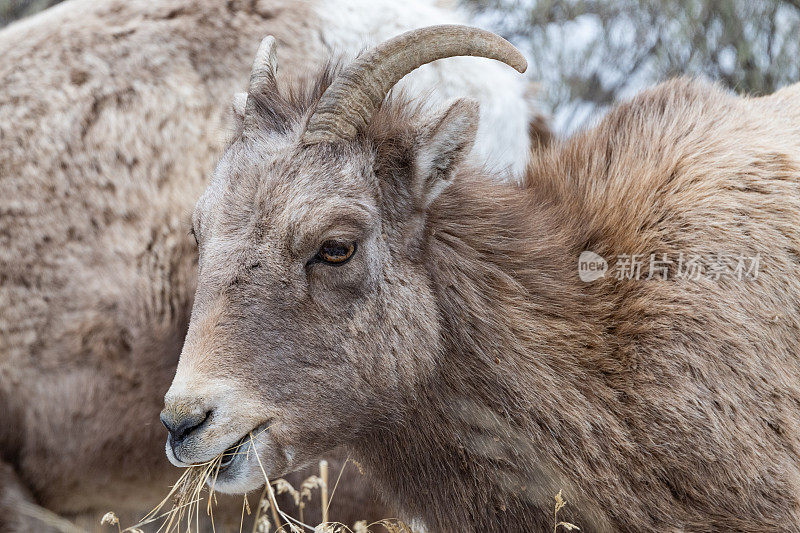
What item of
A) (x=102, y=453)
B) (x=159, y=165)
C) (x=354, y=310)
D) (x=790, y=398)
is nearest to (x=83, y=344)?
(x=102, y=453)

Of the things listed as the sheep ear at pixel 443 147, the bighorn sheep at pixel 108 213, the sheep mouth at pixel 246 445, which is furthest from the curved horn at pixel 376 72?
the bighorn sheep at pixel 108 213

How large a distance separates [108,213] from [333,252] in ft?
7.52

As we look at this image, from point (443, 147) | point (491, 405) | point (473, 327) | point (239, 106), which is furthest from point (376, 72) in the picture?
point (491, 405)

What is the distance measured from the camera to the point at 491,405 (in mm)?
3633

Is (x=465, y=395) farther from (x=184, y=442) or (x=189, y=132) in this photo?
(x=189, y=132)

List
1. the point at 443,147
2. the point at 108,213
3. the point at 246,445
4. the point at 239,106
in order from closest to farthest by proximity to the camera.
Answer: the point at 246,445
the point at 443,147
the point at 239,106
the point at 108,213

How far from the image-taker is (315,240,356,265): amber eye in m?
3.36

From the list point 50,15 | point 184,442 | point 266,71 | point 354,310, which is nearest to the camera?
point 184,442

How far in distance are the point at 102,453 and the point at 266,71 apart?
Result: 2.60 m

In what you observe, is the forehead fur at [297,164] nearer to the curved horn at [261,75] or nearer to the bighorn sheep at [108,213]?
the curved horn at [261,75]

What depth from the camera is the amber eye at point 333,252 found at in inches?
132

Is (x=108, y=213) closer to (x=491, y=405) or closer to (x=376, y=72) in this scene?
(x=376, y=72)

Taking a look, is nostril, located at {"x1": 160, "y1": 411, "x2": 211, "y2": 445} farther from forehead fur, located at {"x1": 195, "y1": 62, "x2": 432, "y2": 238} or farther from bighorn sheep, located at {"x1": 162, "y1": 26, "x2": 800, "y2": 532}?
forehead fur, located at {"x1": 195, "y1": 62, "x2": 432, "y2": 238}

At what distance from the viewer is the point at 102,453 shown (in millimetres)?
5160
